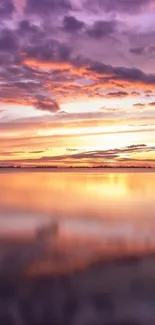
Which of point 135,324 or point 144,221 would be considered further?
point 144,221

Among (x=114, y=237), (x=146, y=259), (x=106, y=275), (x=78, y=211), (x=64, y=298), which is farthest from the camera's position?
(x=78, y=211)

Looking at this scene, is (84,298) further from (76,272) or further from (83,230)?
(83,230)

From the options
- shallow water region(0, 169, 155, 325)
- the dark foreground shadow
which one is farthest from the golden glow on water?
the dark foreground shadow

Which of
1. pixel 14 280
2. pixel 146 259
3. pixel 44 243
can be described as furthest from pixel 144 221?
pixel 14 280

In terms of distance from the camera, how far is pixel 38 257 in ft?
42.8

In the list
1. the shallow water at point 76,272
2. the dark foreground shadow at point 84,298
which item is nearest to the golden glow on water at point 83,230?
the shallow water at point 76,272

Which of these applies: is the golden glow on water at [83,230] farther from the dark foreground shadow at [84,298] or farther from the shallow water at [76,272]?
the dark foreground shadow at [84,298]

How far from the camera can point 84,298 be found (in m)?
9.03

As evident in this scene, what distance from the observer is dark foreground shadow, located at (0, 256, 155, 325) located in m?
7.82

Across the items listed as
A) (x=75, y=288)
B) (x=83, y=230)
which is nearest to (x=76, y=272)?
(x=75, y=288)

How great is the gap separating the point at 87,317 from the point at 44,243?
308 inches

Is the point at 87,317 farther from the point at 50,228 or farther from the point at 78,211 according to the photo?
the point at 78,211

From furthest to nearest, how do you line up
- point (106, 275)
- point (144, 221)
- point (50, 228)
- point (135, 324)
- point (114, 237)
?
point (144, 221) < point (50, 228) < point (114, 237) < point (106, 275) < point (135, 324)

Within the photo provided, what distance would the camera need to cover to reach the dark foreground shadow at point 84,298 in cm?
782
